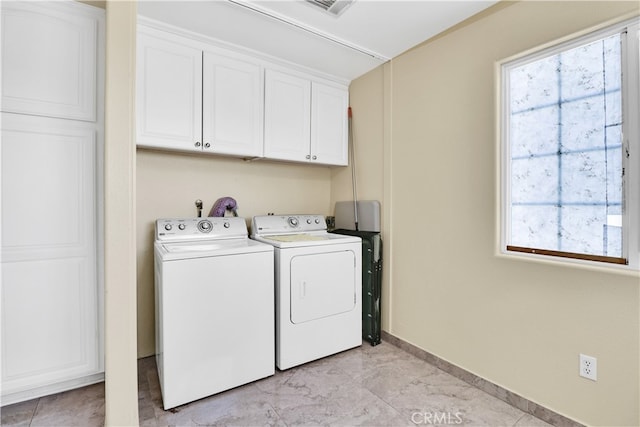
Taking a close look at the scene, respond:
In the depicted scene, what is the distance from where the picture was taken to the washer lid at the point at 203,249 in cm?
179

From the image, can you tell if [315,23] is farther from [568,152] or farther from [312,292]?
[312,292]

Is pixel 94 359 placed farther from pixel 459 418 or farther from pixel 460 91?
pixel 460 91

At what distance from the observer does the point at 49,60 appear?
178 centimetres

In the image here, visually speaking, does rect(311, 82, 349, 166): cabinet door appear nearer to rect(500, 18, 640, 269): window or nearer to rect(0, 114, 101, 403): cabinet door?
rect(500, 18, 640, 269): window

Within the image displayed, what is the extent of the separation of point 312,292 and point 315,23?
6.01ft

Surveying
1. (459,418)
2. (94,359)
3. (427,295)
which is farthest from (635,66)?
(94,359)

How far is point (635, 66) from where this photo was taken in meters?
1.40

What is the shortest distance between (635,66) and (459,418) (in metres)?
1.90

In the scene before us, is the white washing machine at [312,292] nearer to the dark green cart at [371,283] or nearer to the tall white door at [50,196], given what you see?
the dark green cart at [371,283]

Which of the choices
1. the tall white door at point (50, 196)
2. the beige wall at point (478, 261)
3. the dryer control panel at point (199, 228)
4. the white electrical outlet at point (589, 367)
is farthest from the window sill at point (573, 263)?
the tall white door at point (50, 196)

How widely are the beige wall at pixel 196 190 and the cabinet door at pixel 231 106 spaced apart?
0.35 metres

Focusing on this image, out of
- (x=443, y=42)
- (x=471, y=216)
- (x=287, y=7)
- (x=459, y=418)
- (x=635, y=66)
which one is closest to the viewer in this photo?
(x=635, y=66)

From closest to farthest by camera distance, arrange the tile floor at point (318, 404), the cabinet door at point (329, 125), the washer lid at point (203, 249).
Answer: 1. the tile floor at point (318, 404)
2. the washer lid at point (203, 249)
3. the cabinet door at point (329, 125)

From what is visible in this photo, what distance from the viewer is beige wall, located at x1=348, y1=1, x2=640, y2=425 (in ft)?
4.87
